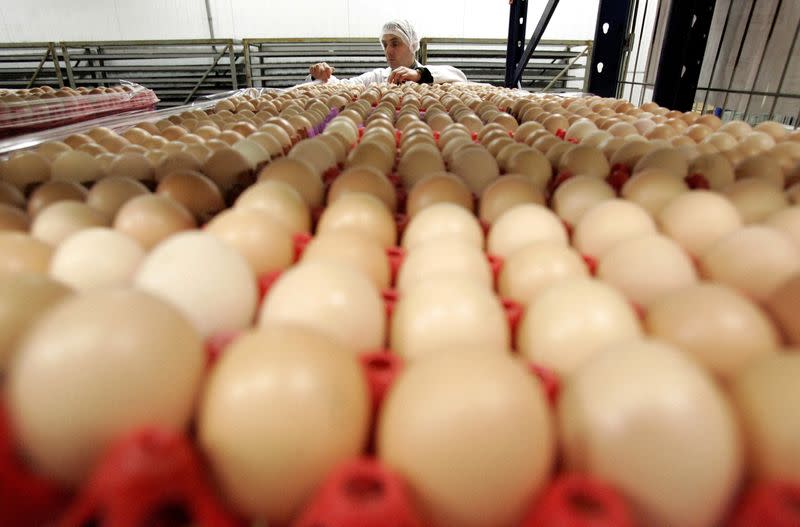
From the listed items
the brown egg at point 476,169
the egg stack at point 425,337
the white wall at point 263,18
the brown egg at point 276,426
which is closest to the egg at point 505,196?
the egg stack at point 425,337

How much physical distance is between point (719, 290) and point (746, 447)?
0.61ft

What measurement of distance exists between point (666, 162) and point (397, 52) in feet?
13.7

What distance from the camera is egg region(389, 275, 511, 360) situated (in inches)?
19.3

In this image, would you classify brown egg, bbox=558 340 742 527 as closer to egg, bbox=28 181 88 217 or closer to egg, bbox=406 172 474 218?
egg, bbox=406 172 474 218

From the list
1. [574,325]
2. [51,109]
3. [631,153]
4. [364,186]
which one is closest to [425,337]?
[574,325]

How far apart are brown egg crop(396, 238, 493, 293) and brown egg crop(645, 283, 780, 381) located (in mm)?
226

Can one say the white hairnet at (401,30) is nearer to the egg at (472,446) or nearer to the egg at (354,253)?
the egg at (354,253)

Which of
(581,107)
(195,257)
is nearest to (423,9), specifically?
(581,107)

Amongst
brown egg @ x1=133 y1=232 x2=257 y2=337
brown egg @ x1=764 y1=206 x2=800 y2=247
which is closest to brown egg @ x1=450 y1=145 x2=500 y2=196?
brown egg @ x1=764 y1=206 x2=800 y2=247

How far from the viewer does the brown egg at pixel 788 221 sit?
0.69 m

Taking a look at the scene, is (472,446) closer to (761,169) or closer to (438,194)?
(438,194)

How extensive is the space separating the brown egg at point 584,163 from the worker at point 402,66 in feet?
11.2

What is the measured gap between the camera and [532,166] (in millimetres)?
1086

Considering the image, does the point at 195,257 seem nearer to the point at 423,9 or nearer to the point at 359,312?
the point at 359,312
